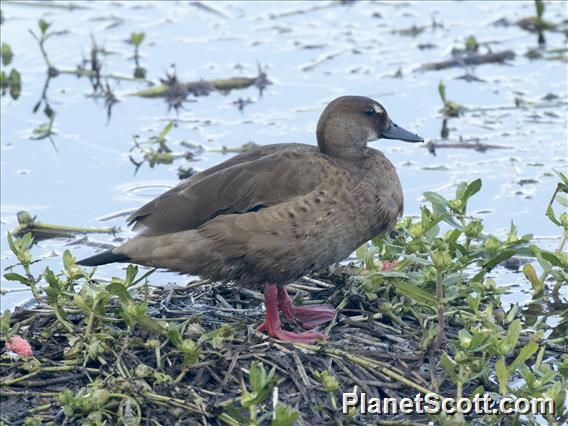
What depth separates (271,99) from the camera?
1073 centimetres

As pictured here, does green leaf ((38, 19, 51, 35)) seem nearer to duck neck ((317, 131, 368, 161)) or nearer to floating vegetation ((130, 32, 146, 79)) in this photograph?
floating vegetation ((130, 32, 146, 79))

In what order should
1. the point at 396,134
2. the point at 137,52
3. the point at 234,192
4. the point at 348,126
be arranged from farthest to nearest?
the point at 137,52 < the point at 396,134 < the point at 348,126 < the point at 234,192

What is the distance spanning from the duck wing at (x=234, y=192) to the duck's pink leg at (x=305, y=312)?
535 mm

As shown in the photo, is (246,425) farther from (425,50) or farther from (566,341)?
(425,50)

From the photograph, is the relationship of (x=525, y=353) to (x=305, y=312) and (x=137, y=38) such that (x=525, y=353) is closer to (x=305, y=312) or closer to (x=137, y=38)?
(x=305, y=312)

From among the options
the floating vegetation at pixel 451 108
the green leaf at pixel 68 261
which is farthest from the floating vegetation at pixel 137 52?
the green leaf at pixel 68 261

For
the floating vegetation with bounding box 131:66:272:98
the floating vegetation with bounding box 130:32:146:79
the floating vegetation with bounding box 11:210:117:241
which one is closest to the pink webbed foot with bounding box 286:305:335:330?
the floating vegetation with bounding box 11:210:117:241

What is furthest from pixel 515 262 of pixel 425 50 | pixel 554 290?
pixel 425 50

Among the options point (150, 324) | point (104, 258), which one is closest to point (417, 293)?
point (150, 324)

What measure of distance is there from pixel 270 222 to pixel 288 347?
0.62m

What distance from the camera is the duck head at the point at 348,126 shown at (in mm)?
7020

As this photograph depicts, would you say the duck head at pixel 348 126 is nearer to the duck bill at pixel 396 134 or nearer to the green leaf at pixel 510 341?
the duck bill at pixel 396 134

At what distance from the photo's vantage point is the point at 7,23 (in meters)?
12.2

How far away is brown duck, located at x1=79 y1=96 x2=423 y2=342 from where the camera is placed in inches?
259
